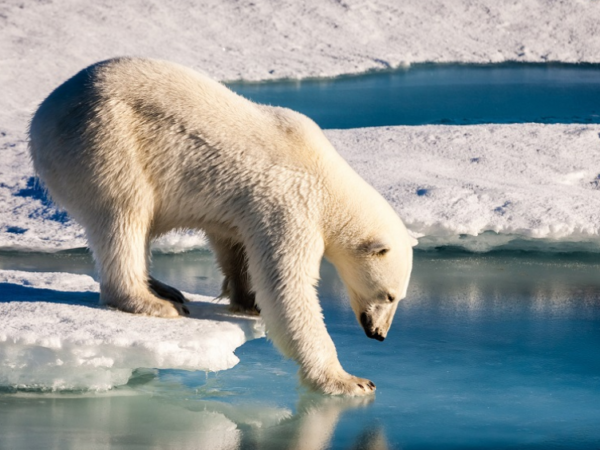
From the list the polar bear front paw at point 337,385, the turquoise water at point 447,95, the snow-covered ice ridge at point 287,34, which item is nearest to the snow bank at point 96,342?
the polar bear front paw at point 337,385

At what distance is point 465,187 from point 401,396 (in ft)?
10.9

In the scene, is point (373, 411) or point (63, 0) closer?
point (373, 411)

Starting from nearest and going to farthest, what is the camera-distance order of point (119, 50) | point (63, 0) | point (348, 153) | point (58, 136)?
point (58, 136)
point (348, 153)
point (119, 50)
point (63, 0)

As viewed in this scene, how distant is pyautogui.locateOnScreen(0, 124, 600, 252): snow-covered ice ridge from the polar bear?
94.4 inches

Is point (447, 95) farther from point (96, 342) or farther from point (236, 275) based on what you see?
point (96, 342)

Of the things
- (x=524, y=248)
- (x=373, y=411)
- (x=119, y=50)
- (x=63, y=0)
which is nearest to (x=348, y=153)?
→ (x=524, y=248)

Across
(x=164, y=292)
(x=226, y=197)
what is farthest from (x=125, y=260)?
(x=226, y=197)

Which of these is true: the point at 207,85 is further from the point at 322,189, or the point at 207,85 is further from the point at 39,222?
the point at 39,222

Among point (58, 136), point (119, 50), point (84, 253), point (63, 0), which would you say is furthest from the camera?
point (63, 0)

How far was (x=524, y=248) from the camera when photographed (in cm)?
712

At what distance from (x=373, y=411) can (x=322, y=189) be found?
3.29 feet

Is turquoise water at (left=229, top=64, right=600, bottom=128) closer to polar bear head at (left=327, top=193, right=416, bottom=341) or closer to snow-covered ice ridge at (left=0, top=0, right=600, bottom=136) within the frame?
snow-covered ice ridge at (left=0, top=0, right=600, bottom=136)

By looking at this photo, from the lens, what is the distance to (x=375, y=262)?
427 cm

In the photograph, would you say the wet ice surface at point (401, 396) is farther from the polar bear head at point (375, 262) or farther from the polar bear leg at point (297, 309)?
the polar bear head at point (375, 262)
